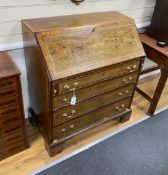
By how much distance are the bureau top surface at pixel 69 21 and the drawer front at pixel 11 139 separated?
83cm

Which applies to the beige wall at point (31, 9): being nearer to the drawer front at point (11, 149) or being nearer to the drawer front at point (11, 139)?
the drawer front at point (11, 139)

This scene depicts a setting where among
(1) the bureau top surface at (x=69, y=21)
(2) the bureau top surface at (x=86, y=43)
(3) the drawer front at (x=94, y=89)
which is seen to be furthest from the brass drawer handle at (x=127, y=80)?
(1) the bureau top surface at (x=69, y=21)

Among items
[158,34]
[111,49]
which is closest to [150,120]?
[158,34]

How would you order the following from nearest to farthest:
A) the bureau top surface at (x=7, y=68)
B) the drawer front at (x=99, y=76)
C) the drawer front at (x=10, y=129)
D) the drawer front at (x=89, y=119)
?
1. the bureau top surface at (x=7, y=68)
2. the drawer front at (x=99, y=76)
3. the drawer front at (x=10, y=129)
4. the drawer front at (x=89, y=119)

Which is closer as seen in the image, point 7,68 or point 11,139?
point 7,68

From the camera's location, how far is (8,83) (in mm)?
1352

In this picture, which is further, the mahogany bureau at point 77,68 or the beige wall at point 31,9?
the beige wall at point 31,9

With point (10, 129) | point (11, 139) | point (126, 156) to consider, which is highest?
point (10, 129)

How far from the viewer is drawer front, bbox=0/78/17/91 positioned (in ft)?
4.33

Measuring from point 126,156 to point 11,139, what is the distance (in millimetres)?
980

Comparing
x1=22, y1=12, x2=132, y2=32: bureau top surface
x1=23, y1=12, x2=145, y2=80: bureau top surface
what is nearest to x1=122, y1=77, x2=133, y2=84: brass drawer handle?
x1=23, y1=12, x2=145, y2=80: bureau top surface

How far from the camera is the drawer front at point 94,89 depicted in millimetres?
1467

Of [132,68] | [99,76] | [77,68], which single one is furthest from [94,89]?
[132,68]

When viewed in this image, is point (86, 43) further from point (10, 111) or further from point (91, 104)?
point (10, 111)
